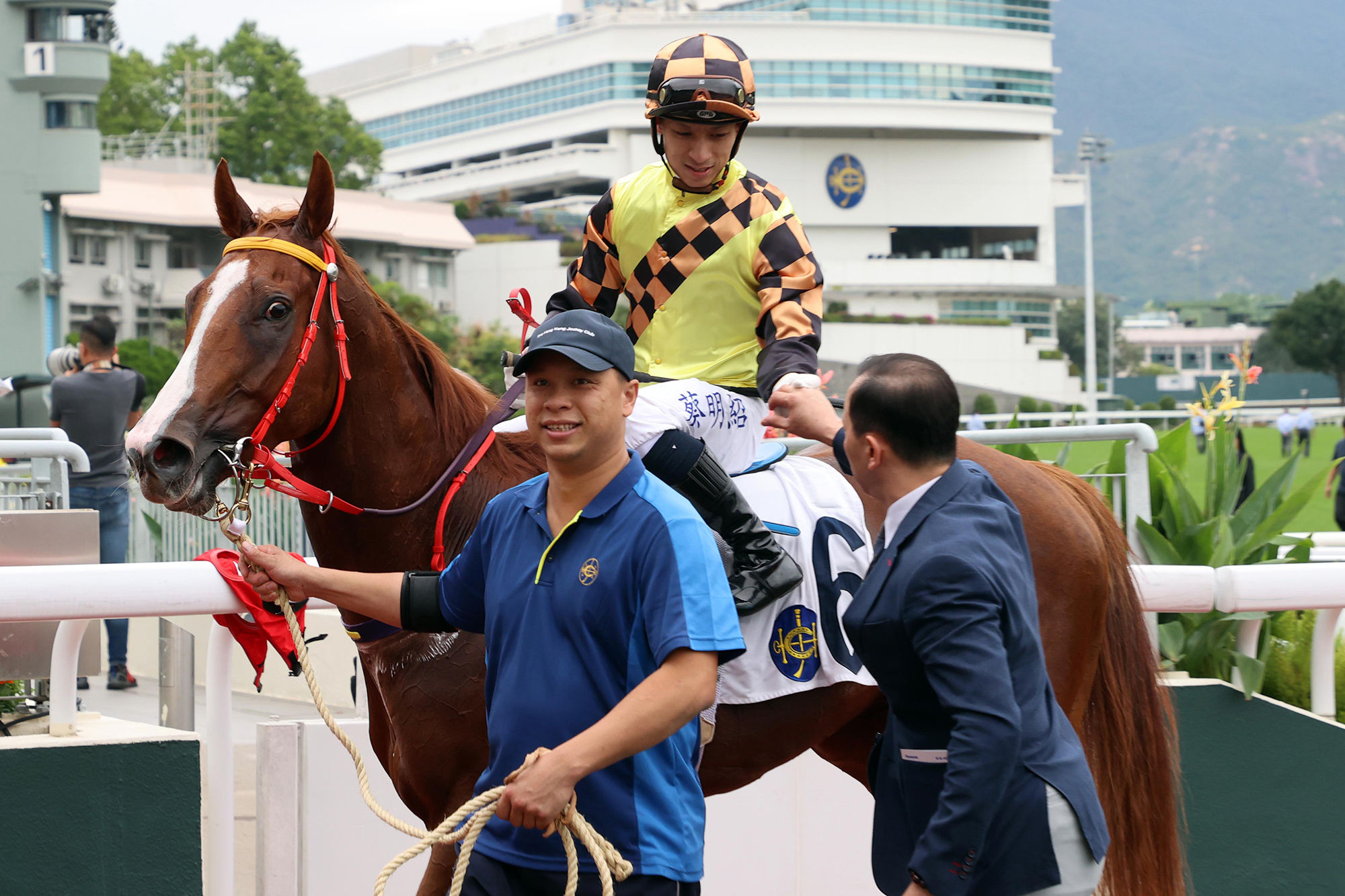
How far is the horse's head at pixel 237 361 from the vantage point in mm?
2723

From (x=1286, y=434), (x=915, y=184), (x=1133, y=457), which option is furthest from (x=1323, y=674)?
(x=915, y=184)

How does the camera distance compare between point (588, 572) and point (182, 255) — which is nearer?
point (588, 572)

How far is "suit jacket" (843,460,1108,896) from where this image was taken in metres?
2.05

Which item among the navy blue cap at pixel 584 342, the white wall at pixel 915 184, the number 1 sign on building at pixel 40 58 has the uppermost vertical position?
the white wall at pixel 915 184

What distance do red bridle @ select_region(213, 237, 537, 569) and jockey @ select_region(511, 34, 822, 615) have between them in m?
0.35

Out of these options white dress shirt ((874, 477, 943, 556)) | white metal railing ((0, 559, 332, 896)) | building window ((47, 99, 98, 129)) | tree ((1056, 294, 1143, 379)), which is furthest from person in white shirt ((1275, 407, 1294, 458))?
tree ((1056, 294, 1143, 379))

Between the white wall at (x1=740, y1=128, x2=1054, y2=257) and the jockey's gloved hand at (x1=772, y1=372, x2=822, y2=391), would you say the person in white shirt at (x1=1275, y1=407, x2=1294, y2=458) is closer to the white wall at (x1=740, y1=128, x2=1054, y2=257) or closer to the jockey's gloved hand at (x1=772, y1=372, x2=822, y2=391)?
the jockey's gloved hand at (x1=772, y1=372, x2=822, y2=391)

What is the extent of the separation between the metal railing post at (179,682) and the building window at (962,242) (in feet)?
257

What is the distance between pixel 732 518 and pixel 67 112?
31.5 meters

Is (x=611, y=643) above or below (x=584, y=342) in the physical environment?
below

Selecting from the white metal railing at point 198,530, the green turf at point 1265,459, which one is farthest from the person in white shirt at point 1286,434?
the white metal railing at point 198,530

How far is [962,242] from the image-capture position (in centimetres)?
8069

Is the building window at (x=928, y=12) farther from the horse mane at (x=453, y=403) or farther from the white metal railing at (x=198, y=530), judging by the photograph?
the horse mane at (x=453, y=403)

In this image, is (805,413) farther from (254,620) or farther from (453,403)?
(254,620)
